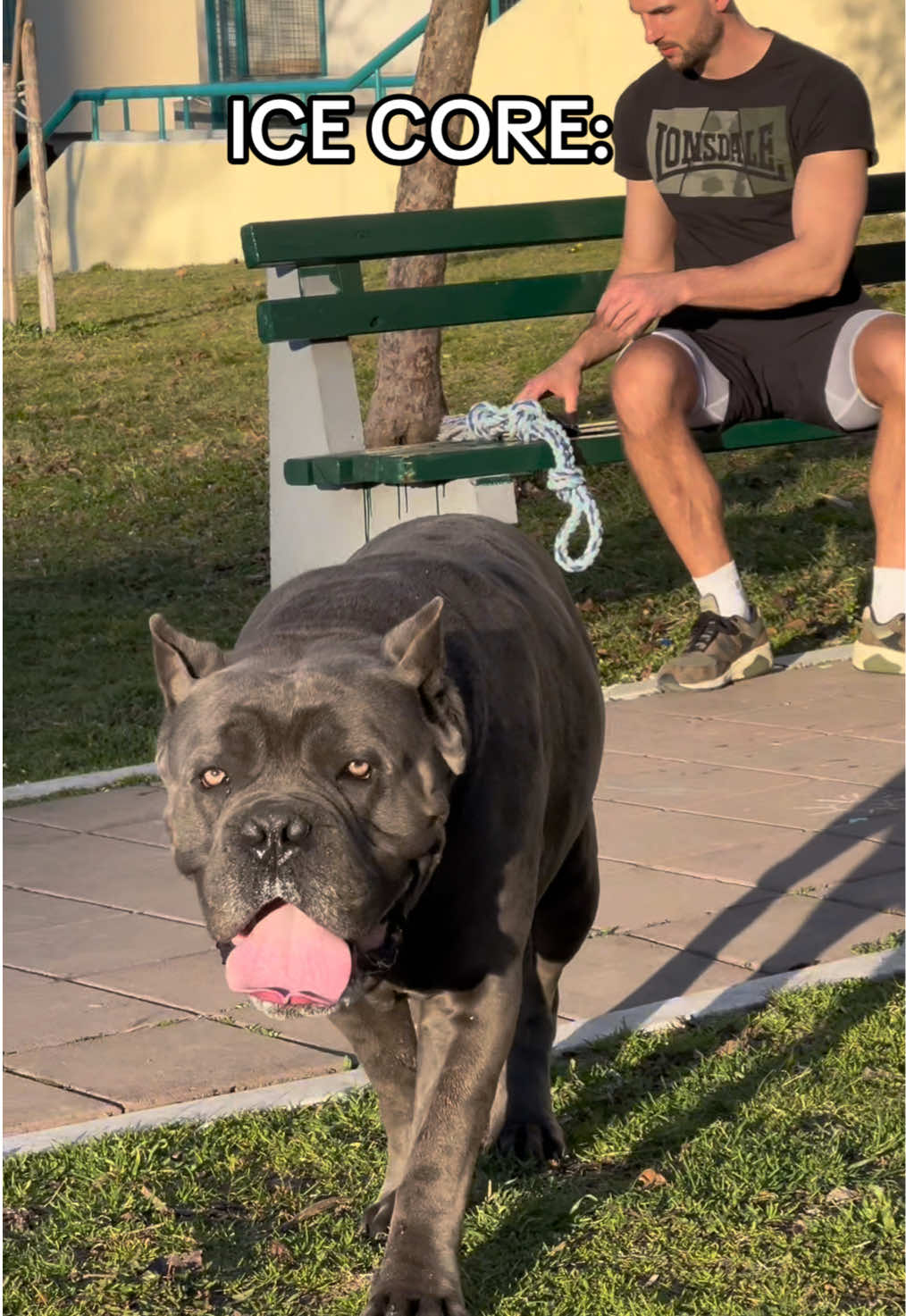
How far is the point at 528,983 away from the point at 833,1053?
69 cm

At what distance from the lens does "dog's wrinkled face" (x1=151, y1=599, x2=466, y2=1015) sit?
281cm

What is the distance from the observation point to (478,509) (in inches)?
279

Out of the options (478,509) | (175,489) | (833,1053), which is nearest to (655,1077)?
(833,1053)

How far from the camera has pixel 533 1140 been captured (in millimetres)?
3689

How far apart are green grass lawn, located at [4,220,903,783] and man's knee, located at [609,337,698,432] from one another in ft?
3.95

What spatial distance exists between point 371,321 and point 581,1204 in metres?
4.44

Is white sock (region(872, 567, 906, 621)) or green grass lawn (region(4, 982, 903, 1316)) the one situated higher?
white sock (region(872, 567, 906, 621))

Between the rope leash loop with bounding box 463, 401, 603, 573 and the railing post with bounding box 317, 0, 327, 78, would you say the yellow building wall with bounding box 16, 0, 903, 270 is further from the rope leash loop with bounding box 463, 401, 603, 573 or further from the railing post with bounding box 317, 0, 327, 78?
the rope leash loop with bounding box 463, 401, 603, 573

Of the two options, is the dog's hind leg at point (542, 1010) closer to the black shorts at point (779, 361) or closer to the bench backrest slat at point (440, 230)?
the black shorts at point (779, 361)

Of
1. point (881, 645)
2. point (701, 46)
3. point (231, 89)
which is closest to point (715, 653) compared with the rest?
point (881, 645)

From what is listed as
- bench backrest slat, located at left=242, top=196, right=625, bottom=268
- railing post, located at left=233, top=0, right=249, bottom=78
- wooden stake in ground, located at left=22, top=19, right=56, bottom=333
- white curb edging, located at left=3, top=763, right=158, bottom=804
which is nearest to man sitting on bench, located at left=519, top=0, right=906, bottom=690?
bench backrest slat, located at left=242, top=196, right=625, bottom=268

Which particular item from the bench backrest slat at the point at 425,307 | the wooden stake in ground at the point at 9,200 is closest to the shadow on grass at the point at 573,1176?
the bench backrest slat at the point at 425,307

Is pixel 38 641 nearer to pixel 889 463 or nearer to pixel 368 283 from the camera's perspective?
pixel 889 463

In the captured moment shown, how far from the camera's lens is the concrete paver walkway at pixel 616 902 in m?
4.16
